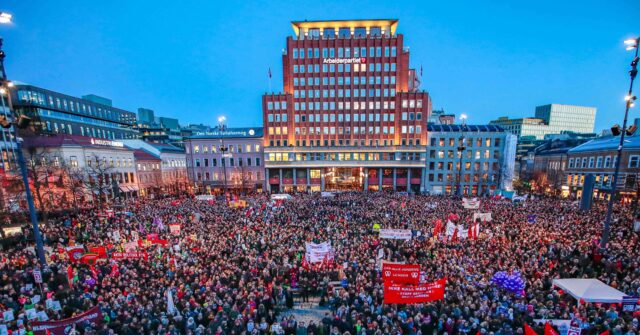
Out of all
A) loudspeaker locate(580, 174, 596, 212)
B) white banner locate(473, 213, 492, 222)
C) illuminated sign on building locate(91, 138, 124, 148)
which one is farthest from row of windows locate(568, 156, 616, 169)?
illuminated sign on building locate(91, 138, 124, 148)

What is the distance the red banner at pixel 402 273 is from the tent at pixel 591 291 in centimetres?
601

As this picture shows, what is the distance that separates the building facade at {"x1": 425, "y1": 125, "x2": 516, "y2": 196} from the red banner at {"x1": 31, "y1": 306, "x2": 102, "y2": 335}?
50247 mm

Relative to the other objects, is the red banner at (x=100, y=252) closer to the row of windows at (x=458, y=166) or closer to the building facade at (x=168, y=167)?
the building facade at (x=168, y=167)

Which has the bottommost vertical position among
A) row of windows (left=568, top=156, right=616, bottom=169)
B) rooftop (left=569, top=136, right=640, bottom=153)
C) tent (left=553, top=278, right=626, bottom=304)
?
tent (left=553, top=278, right=626, bottom=304)

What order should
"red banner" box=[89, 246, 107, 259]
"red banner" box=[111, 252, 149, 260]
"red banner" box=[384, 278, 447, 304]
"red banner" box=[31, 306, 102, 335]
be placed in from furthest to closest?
"red banner" box=[89, 246, 107, 259] → "red banner" box=[111, 252, 149, 260] → "red banner" box=[384, 278, 447, 304] → "red banner" box=[31, 306, 102, 335]

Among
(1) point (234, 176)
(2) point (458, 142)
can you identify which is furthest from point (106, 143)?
(2) point (458, 142)

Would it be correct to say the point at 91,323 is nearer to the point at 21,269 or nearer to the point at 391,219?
the point at 21,269

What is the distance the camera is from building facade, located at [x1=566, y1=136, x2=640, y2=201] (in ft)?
114

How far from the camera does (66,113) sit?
5756cm

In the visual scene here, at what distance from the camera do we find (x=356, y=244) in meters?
17.3

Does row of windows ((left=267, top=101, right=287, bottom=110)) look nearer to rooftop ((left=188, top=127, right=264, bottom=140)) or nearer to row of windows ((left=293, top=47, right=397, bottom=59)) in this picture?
rooftop ((left=188, top=127, right=264, bottom=140))

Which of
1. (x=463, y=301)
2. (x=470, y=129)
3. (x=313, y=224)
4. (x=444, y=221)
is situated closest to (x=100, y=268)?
(x=313, y=224)

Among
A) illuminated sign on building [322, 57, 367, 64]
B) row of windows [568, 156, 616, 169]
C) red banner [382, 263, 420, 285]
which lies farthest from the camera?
illuminated sign on building [322, 57, 367, 64]

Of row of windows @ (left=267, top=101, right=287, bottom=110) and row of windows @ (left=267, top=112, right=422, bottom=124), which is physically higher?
row of windows @ (left=267, top=101, right=287, bottom=110)
